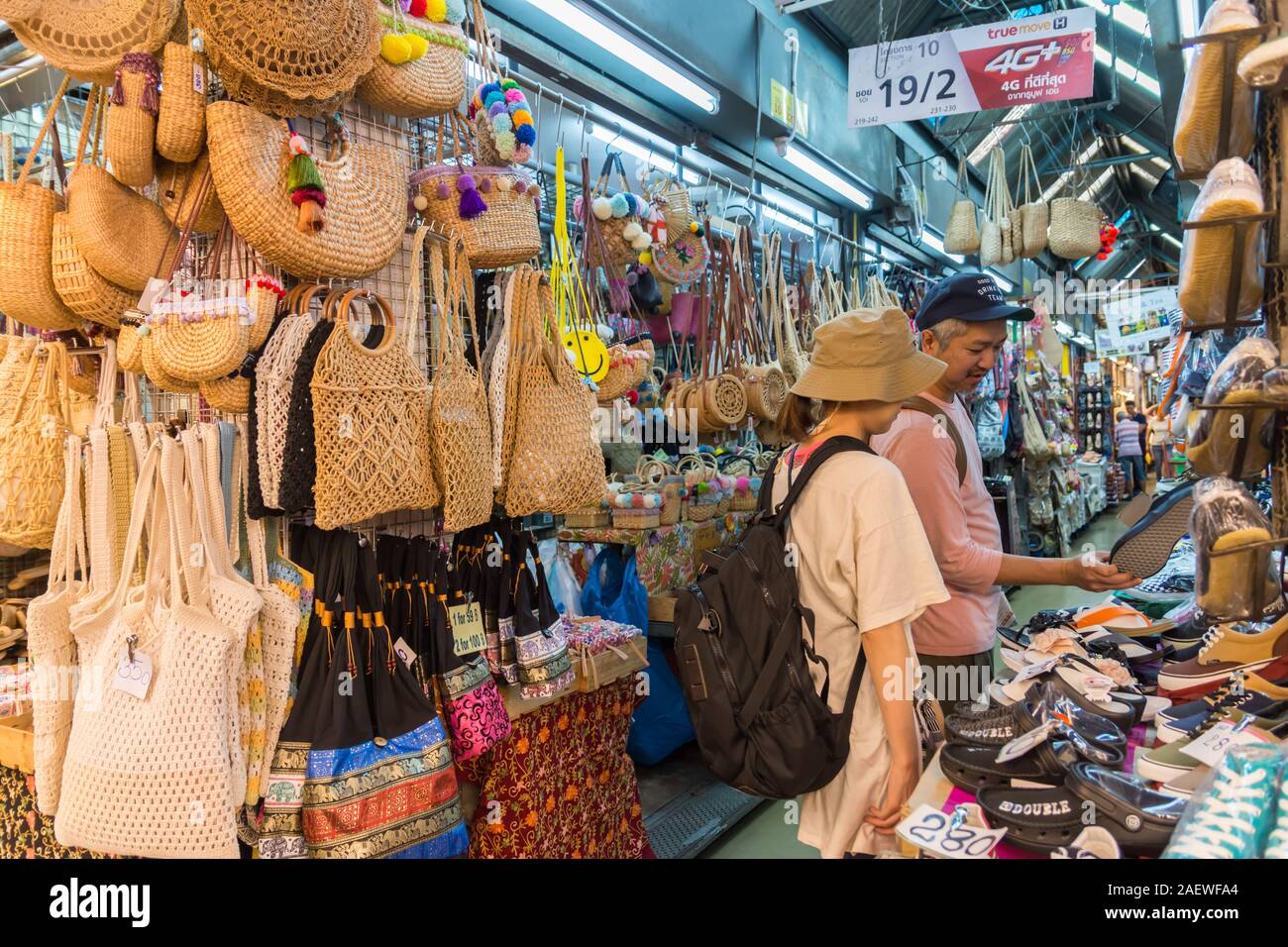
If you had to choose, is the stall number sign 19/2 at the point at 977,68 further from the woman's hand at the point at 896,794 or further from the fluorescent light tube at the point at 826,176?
the woman's hand at the point at 896,794

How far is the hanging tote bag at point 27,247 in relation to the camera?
194cm

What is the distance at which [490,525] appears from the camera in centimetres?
238

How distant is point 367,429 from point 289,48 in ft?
2.61

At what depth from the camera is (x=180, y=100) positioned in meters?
1.76

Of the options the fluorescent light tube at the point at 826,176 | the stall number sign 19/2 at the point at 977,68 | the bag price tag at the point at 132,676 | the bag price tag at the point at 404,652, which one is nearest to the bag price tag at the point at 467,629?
the bag price tag at the point at 404,652

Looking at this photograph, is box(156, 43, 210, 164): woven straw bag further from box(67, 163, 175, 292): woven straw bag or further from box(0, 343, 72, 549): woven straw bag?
box(0, 343, 72, 549): woven straw bag

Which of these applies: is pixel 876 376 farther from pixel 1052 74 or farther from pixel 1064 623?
pixel 1052 74

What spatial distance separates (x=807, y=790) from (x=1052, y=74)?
14.5 ft

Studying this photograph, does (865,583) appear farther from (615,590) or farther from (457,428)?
(615,590)

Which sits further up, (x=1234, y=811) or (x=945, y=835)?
(x=1234, y=811)

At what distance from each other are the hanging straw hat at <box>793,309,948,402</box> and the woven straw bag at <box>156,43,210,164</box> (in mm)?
1381

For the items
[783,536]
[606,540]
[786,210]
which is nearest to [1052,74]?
[786,210]

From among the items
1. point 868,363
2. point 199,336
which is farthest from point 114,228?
point 868,363

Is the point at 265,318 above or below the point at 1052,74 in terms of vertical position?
below
